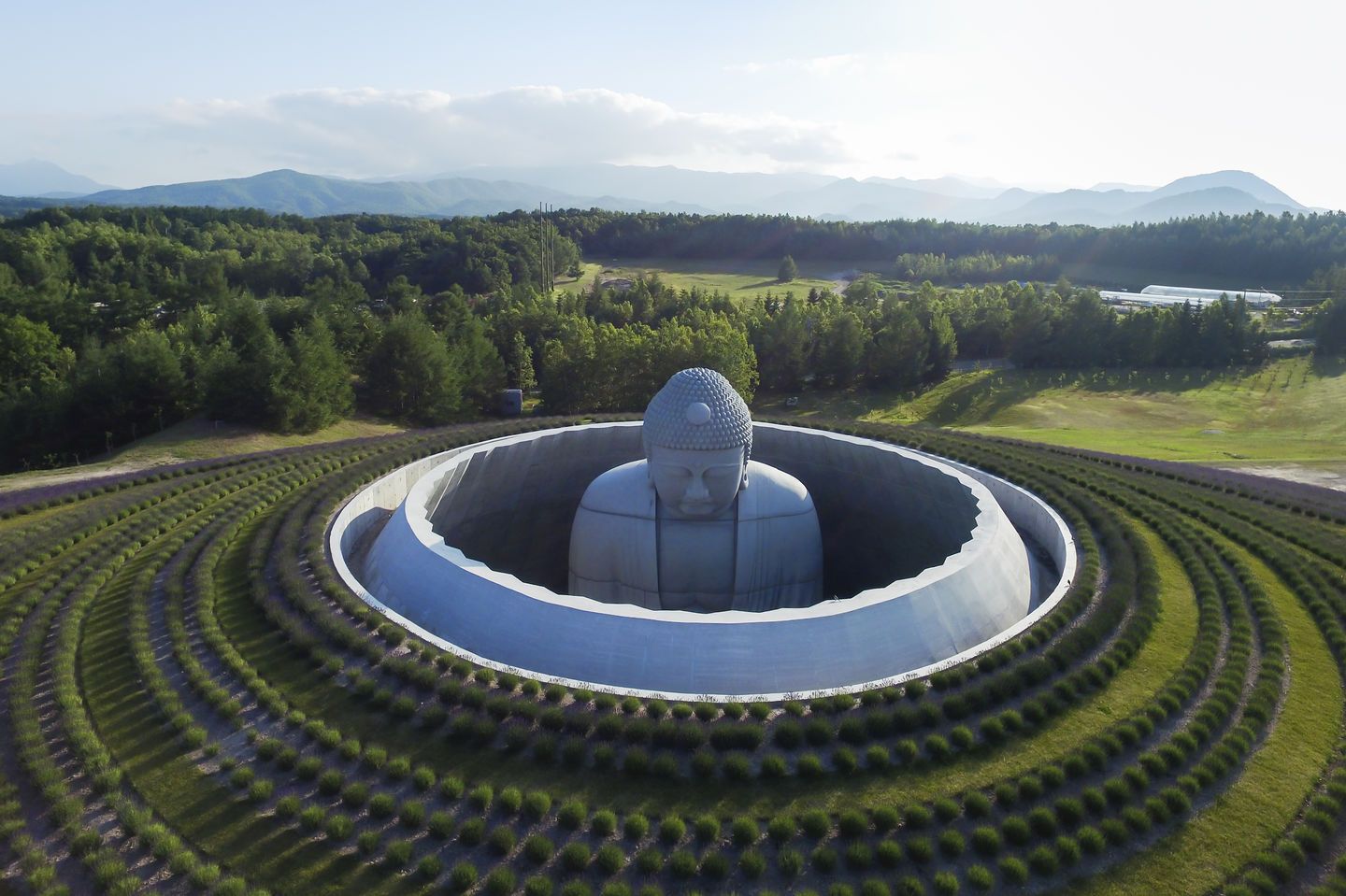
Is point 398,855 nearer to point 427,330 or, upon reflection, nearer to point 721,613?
point 721,613

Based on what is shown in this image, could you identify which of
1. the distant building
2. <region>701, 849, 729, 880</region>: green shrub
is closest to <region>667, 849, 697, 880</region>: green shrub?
<region>701, 849, 729, 880</region>: green shrub

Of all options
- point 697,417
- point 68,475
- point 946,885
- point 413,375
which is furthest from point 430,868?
point 413,375

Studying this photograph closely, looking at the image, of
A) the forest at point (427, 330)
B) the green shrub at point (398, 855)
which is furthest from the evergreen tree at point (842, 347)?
the green shrub at point (398, 855)

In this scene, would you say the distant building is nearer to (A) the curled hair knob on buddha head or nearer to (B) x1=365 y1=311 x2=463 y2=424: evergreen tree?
(B) x1=365 y1=311 x2=463 y2=424: evergreen tree

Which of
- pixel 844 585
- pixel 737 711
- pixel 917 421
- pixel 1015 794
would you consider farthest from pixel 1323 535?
pixel 917 421

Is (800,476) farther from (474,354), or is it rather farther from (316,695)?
(474,354)
